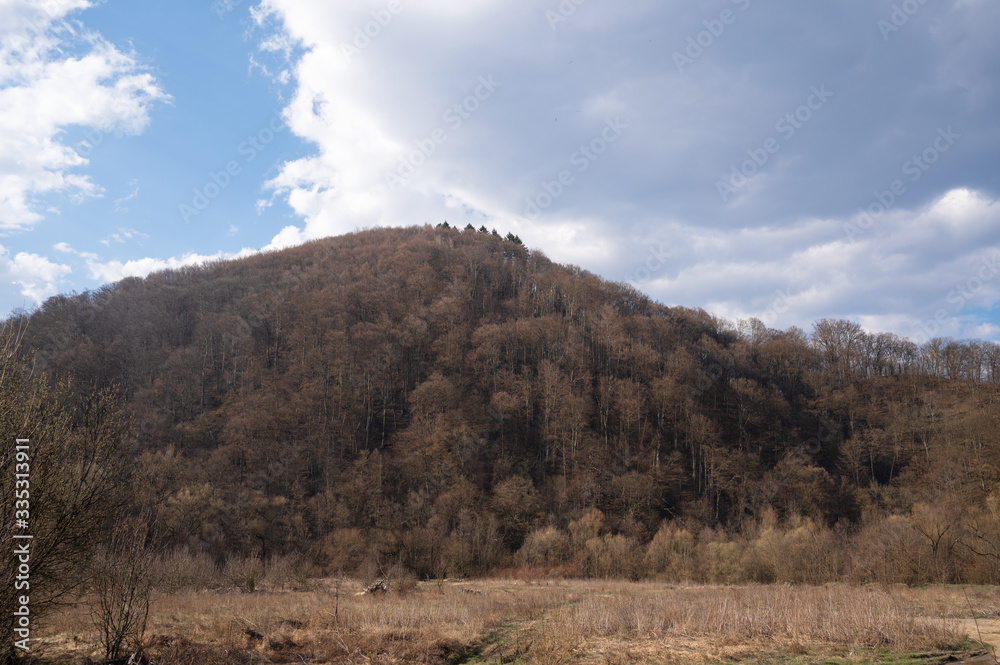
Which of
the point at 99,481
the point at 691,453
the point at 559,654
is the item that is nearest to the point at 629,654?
the point at 559,654

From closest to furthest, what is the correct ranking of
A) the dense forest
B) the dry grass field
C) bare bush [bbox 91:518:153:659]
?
bare bush [bbox 91:518:153:659]
the dry grass field
the dense forest

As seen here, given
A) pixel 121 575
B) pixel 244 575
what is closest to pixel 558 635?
pixel 121 575

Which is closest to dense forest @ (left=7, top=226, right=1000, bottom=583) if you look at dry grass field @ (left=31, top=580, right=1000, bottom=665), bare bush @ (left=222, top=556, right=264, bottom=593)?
bare bush @ (left=222, top=556, right=264, bottom=593)

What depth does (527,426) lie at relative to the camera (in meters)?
74.4

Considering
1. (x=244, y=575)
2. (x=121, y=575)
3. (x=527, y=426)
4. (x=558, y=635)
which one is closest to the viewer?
(x=121, y=575)

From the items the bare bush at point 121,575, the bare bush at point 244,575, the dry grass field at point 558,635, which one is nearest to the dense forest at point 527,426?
the bare bush at point 244,575

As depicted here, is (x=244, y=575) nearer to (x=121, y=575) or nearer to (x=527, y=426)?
(x=121, y=575)

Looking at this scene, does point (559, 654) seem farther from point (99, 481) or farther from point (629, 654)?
point (99, 481)

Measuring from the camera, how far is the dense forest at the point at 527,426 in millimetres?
44562

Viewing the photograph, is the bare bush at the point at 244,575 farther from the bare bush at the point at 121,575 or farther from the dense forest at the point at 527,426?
the bare bush at the point at 121,575

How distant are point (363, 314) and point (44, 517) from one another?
87.6m

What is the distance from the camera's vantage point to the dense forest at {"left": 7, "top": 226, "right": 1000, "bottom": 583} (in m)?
44.6

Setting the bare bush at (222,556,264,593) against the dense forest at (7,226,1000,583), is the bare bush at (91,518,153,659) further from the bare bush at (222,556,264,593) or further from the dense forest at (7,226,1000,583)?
the dense forest at (7,226,1000,583)

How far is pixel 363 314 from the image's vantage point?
9400 centimetres
